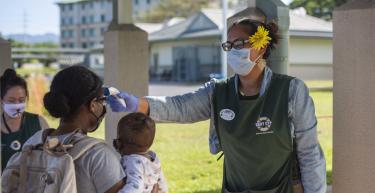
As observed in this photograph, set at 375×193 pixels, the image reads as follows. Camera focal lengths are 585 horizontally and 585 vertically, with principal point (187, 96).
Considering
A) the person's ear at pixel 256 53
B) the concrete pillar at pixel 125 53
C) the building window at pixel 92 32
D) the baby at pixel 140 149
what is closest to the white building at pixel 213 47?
the concrete pillar at pixel 125 53

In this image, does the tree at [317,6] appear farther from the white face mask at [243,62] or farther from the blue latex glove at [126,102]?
the blue latex glove at [126,102]

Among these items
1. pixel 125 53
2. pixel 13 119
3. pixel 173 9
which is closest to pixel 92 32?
pixel 173 9

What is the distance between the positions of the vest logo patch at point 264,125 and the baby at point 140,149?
26.4 inches

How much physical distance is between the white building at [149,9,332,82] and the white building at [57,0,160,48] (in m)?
51.3

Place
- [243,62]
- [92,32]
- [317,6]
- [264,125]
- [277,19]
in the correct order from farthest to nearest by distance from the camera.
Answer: [92,32]
[317,6]
[277,19]
[243,62]
[264,125]

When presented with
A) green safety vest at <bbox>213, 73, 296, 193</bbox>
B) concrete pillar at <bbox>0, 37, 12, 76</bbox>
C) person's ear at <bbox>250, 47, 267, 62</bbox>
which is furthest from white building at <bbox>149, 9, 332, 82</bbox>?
green safety vest at <bbox>213, 73, 296, 193</bbox>

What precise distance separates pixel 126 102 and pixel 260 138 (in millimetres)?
790

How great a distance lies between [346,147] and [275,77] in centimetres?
95

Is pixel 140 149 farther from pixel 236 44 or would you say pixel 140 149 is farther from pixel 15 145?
pixel 15 145

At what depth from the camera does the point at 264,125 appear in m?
3.30

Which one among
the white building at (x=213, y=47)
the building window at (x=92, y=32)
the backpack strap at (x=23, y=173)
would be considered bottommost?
the backpack strap at (x=23, y=173)

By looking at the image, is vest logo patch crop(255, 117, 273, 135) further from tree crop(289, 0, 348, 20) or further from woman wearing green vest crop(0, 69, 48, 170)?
tree crop(289, 0, 348, 20)

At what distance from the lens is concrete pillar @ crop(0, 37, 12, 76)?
6125 millimetres

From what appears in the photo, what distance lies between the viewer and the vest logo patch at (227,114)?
3.37 m
